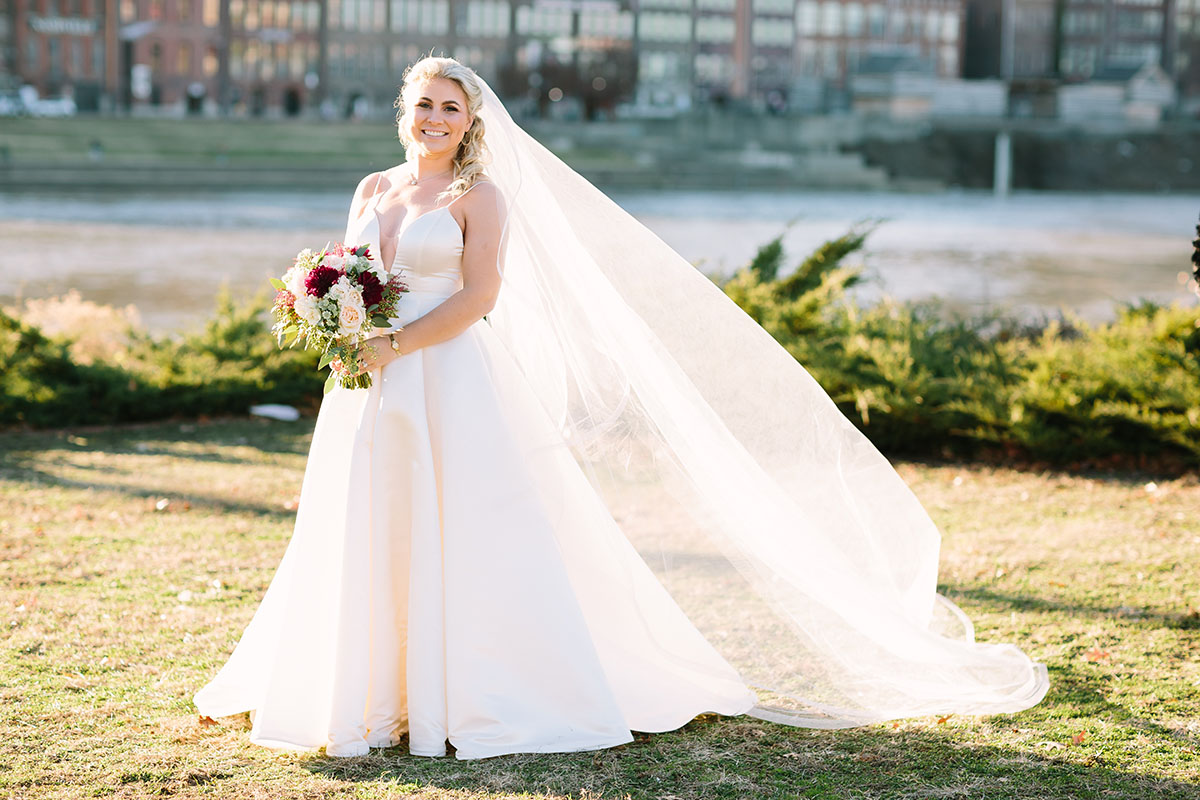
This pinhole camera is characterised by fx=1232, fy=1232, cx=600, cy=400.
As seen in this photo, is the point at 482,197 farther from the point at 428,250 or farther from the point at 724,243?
the point at 724,243

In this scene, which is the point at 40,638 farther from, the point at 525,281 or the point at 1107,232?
the point at 1107,232

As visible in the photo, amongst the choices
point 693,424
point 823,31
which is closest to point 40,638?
point 693,424

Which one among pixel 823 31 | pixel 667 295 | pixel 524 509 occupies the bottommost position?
pixel 524 509

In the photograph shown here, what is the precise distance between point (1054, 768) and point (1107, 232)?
32721 millimetres

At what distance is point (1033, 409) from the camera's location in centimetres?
A: 813

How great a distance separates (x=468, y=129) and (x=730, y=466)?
138 cm

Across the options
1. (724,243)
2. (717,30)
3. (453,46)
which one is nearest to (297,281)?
(724,243)

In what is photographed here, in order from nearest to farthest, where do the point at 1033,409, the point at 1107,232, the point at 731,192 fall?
the point at 1033,409
the point at 1107,232
the point at 731,192

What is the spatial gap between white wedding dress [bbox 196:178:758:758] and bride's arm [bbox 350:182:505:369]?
0.05m

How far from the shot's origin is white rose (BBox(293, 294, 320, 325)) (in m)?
3.54

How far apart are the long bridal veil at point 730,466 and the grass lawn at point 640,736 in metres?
0.23

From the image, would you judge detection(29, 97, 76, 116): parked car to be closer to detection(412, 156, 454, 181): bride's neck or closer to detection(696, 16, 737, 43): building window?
detection(696, 16, 737, 43): building window

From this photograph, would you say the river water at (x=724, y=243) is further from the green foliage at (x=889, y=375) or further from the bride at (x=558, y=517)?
the bride at (x=558, y=517)

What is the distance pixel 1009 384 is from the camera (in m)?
8.57
